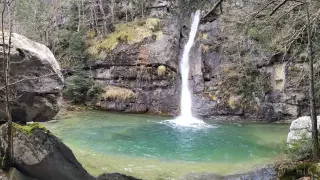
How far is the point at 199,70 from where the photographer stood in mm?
21922

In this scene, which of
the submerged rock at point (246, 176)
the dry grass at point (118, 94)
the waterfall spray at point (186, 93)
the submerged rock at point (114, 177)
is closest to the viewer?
the submerged rock at point (114, 177)

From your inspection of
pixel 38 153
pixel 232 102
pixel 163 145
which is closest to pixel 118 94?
pixel 232 102

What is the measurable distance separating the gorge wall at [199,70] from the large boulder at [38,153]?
14203mm

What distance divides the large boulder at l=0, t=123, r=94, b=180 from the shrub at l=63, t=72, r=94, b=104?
16.2 metres

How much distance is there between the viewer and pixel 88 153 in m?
11.1

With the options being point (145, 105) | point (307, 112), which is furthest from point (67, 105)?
point (307, 112)

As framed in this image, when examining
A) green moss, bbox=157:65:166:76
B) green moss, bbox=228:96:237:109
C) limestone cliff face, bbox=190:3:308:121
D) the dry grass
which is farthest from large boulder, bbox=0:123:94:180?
green moss, bbox=157:65:166:76

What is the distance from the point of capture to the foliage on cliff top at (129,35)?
23766 mm

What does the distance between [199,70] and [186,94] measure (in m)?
1.98

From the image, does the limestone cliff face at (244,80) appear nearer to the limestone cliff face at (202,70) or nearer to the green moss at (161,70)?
the limestone cliff face at (202,70)

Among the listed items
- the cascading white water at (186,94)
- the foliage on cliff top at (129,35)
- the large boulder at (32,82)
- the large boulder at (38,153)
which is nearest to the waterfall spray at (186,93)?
the cascading white water at (186,94)

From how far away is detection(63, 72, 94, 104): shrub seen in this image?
22453 millimetres

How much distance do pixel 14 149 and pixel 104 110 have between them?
16.2 m

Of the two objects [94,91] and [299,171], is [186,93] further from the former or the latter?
[299,171]
